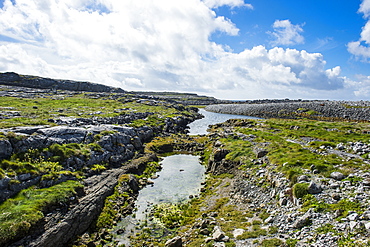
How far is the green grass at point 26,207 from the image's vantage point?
18219mm

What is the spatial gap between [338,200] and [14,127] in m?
45.4

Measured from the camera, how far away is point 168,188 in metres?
35.2

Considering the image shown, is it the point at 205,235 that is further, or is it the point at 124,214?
the point at 124,214

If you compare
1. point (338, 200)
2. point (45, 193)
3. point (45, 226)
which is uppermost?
point (338, 200)

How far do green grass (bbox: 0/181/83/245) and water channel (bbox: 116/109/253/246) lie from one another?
8.00m

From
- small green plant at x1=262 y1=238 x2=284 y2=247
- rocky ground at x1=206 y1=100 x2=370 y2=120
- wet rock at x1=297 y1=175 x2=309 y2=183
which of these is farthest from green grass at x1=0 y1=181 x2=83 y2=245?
rocky ground at x1=206 y1=100 x2=370 y2=120

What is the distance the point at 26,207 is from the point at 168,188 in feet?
65.1

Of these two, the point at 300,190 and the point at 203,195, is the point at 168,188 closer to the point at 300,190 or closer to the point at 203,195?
the point at 203,195

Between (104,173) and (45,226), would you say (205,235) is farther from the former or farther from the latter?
(104,173)

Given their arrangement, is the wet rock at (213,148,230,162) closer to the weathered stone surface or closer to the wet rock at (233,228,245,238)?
the wet rock at (233,228,245,238)

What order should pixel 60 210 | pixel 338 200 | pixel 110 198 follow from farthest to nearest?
pixel 110 198 → pixel 60 210 → pixel 338 200

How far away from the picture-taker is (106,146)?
140ft

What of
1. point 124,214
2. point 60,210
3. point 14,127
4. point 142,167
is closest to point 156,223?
point 124,214

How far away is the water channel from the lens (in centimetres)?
2508
